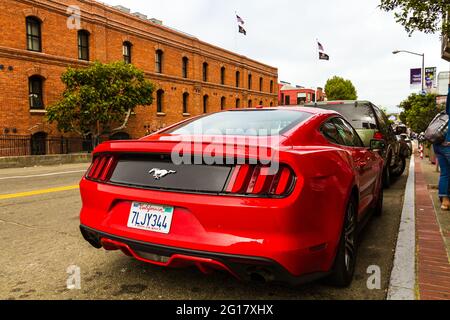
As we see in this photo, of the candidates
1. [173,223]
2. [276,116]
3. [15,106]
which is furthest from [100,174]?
[15,106]

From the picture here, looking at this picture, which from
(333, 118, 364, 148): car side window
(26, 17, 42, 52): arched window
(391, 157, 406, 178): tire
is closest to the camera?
(333, 118, 364, 148): car side window

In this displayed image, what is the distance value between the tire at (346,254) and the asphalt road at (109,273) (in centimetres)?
9

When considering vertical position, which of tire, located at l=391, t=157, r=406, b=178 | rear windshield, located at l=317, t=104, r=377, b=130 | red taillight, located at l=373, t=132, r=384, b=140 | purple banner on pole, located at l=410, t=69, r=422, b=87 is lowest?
tire, located at l=391, t=157, r=406, b=178

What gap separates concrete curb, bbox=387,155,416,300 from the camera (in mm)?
2850

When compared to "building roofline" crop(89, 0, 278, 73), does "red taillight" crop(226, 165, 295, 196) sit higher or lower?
lower

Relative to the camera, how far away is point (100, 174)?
121 inches

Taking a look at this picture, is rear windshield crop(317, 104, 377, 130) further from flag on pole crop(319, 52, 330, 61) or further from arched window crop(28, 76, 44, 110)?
flag on pole crop(319, 52, 330, 61)

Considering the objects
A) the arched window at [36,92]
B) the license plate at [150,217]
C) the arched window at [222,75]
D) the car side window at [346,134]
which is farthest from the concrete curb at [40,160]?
the arched window at [222,75]

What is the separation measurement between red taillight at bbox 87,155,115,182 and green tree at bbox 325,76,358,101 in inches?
2785

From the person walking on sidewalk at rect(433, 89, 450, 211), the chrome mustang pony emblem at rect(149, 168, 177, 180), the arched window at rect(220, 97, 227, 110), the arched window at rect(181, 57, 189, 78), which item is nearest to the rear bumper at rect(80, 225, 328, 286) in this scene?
the chrome mustang pony emblem at rect(149, 168, 177, 180)

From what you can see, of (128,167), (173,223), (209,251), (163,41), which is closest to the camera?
(209,251)

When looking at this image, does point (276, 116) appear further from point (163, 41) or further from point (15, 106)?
point (163, 41)
